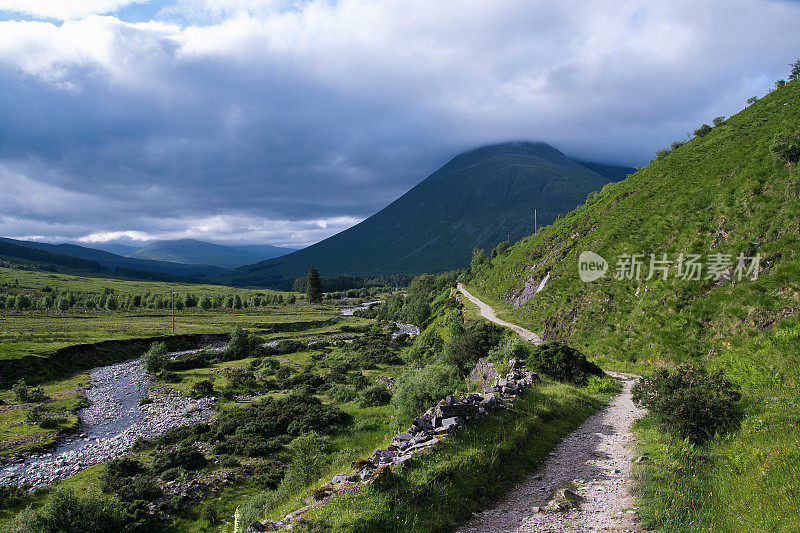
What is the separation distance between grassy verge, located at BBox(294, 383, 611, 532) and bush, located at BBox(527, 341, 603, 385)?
7993 mm

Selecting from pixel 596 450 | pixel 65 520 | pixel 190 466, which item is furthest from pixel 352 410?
pixel 596 450

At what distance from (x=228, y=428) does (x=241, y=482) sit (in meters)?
10.6

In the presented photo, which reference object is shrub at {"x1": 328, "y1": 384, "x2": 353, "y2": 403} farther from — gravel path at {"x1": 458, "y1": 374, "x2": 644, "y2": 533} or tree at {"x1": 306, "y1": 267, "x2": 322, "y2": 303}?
tree at {"x1": 306, "y1": 267, "x2": 322, "y2": 303}

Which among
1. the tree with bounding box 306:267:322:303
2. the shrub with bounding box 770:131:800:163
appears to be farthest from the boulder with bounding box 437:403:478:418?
the tree with bounding box 306:267:322:303

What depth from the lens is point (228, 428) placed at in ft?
125

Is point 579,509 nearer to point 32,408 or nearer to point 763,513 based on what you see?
point 763,513

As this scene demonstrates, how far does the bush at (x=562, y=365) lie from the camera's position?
24844 millimetres

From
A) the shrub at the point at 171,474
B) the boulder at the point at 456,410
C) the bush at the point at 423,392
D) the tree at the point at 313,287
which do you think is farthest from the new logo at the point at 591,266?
the tree at the point at 313,287

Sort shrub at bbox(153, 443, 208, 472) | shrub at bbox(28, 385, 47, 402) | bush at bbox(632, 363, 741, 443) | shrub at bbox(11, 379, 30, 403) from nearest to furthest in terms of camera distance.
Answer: bush at bbox(632, 363, 741, 443) < shrub at bbox(153, 443, 208, 472) < shrub at bbox(11, 379, 30, 403) < shrub at bbox(28, 385, 47, 402)

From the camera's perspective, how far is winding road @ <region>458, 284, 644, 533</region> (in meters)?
9.88

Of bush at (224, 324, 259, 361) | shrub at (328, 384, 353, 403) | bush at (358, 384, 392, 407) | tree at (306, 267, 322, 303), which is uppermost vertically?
tree at (306, 267, 322, 303)

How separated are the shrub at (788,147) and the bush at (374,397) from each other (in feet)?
136

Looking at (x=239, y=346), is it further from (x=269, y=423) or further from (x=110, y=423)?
(x=269, y=423)

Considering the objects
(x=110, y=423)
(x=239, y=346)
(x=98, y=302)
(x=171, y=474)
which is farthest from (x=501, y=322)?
(x=98, y=302)
